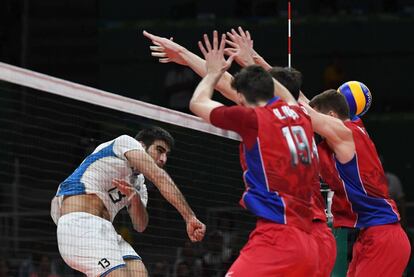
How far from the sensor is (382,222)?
876 centimetres

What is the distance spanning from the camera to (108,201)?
8930mm

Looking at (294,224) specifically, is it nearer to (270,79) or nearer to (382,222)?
(270,79)

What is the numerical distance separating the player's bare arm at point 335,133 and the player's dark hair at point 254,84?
964 mm

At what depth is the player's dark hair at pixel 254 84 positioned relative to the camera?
7375mm

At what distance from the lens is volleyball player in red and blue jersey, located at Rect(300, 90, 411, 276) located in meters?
8.67

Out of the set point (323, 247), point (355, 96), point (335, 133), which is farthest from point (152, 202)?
point (323, 247)

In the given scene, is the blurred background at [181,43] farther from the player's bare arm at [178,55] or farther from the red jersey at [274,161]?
the red jersey at [274,161]

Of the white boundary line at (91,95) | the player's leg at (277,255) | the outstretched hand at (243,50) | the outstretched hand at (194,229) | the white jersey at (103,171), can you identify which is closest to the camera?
the player's leg at (277,255)

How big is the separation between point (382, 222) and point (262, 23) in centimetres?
968

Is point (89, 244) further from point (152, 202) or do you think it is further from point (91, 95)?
point (152, 202)

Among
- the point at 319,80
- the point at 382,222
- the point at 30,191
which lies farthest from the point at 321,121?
the point at 319,80

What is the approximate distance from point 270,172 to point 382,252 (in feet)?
5.65

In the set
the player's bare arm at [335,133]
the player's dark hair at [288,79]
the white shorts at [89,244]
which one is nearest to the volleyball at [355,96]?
the player's bare arm at [335,133]

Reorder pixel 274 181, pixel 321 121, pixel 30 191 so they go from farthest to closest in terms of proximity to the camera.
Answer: pixel 30 191 < pixel 321 121 < pixel 274 181
